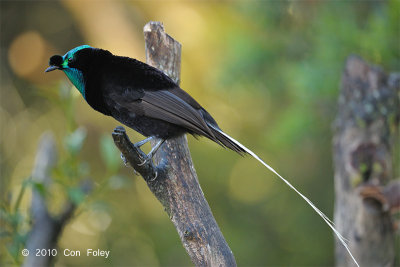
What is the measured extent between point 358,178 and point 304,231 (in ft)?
6.88

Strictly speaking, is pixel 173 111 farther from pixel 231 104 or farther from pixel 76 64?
pixel 231 104

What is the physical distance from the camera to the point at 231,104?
5859mm

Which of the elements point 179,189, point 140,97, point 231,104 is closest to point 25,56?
point 231,104

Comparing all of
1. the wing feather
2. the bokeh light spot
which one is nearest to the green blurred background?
the bokeh light spot

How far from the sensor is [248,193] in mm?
6016

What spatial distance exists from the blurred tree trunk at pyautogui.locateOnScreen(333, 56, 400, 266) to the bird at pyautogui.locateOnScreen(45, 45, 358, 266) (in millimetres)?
1017

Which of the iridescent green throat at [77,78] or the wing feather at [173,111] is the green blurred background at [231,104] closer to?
the iridescent green throat at [77,78]

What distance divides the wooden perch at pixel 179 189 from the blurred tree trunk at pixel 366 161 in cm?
131

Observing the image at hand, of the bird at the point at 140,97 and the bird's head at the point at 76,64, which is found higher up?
the bird's head at the point at 76,64

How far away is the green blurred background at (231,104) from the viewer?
4414mm

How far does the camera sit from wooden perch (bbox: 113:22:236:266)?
2242 mm

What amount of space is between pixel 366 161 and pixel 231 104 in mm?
2554

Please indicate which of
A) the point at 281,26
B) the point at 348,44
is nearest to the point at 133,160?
the point at 348,44

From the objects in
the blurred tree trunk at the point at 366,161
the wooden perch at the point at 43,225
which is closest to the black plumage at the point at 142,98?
the wooden perch at the point at 43,225
